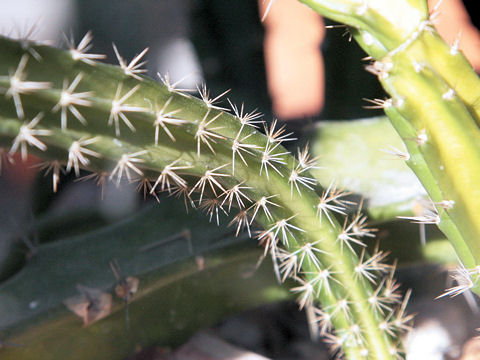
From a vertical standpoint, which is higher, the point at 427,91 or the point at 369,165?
the point at 427,91

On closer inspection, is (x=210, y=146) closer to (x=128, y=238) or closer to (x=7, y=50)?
(x=7, y=50)

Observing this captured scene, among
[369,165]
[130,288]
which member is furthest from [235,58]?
[130,288]

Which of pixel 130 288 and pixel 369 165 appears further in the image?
pixel 369 165

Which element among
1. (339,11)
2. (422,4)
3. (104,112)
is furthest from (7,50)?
(422,4)

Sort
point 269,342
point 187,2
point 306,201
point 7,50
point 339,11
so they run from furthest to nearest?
point 187,2
point 269,342
point 306,201
point 339,11
point 7,50

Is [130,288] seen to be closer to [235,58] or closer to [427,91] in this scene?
[427,91]

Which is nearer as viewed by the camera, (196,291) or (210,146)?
(210,146)

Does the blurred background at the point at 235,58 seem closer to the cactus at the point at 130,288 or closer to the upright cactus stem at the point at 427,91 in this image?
the cactus at the point at 130,288
